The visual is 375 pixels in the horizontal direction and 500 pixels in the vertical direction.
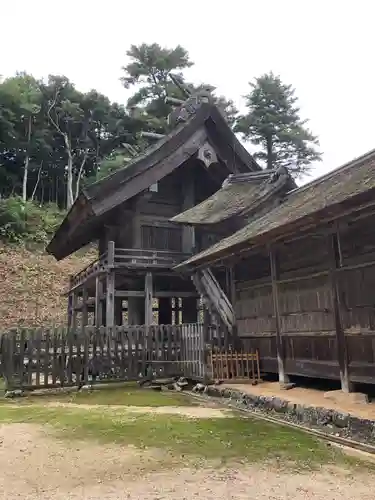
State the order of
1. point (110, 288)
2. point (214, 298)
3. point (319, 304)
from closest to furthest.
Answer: point (319, 304), point (214, 298), point (110, 288)

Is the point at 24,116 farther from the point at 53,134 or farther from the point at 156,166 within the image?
the point at 156,166

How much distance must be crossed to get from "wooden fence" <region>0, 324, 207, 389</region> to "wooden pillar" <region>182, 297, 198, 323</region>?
23.2 ft

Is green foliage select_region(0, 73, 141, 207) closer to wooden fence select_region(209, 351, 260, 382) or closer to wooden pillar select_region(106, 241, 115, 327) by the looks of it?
wooden pillar select_region(106, 241, 115, 327)

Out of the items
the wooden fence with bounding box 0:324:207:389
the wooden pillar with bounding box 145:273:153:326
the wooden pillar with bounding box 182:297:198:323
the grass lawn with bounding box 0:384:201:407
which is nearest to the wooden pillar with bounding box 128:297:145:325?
the wooden pillar with bounding box 145:273:153:326

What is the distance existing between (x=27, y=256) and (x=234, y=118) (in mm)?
21431

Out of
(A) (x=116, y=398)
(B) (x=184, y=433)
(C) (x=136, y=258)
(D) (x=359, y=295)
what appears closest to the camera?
(B) (x=184, y=433)

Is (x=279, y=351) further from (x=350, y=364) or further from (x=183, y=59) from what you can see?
(x=183, y=59)

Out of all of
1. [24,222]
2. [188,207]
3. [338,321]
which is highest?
[24,222]

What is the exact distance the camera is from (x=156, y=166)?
1827cm

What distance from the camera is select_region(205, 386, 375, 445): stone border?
5.96 m

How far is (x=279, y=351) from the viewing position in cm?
1002

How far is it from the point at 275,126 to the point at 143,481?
37.8m

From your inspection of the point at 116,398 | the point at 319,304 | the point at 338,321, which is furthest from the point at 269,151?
the point at 338,321

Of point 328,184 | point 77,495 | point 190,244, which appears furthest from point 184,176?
point 77,495
